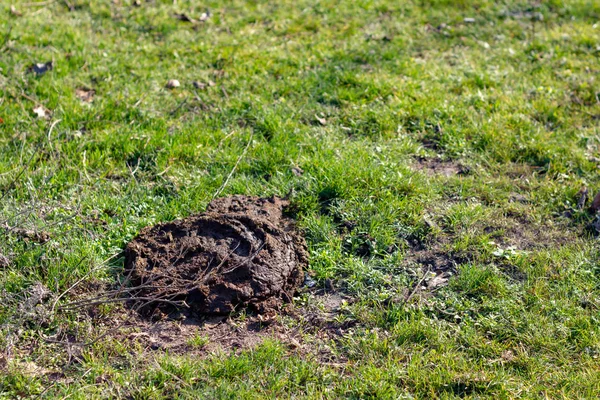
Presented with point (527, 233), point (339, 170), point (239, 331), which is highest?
point (339, 170)

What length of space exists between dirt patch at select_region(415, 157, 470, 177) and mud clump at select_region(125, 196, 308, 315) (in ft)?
4.23

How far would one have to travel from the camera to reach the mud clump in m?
4.03

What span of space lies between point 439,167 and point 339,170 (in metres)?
0.84

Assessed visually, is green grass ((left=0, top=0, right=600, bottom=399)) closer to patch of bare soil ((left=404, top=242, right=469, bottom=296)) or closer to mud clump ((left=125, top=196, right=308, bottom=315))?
patch of bare soil ((left=404, top=242, right=469, bottom=296))

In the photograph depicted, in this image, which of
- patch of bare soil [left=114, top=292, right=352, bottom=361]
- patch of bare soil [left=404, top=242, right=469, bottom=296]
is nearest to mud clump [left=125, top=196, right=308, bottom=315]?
patch of bare soil [left=114, top=292, right=352, bottom=361]

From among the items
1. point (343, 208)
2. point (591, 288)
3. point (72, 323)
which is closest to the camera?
point (72, 323)

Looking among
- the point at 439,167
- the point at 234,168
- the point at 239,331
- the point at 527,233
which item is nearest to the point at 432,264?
the point at 527,233

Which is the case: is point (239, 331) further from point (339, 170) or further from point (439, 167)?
point (439, 167)

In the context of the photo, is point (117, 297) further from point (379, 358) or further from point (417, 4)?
point (417, 4)

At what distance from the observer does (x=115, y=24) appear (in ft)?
23.7

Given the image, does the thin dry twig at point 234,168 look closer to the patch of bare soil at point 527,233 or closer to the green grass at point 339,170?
the green grass at point 339,170

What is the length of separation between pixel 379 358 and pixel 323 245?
973 millimetres

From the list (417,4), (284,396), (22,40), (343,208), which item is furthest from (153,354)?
(417,4)

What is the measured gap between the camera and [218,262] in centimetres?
416
